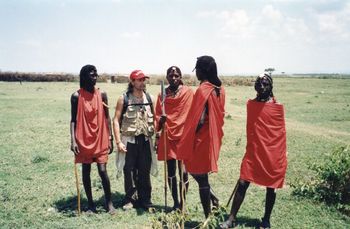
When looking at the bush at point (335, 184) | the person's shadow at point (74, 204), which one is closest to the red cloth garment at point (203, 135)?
the person's shadow at point (74, 204)

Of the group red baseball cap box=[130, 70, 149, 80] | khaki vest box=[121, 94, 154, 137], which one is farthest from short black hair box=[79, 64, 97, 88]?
khaki vest box=[121, 94, 154, 137]

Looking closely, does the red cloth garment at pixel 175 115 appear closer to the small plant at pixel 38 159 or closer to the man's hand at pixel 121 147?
the man's hand at pixel 121 147

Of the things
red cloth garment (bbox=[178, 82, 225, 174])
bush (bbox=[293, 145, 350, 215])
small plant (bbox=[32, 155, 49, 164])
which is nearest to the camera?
red cloth garment (bbox=[178, 82, 225, 174])

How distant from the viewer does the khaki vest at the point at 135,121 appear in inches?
241

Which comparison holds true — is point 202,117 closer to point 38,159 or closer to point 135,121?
point 135,121

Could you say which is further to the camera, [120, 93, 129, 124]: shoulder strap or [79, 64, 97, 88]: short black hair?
[120, 93, 129, 124]: shoulder strap

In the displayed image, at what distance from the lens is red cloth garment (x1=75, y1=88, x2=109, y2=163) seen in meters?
5.94

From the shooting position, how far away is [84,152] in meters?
5.93

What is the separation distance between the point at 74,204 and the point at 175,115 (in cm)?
258

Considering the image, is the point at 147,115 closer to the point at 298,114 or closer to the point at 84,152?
the point at 84,152

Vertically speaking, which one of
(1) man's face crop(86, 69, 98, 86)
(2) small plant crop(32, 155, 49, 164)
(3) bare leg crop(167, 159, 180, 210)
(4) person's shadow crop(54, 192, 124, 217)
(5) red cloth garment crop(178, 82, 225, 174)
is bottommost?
(4) person's shadow crop(54, 192, 124, 217)

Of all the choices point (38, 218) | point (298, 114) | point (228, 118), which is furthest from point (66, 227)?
point (298, 114)

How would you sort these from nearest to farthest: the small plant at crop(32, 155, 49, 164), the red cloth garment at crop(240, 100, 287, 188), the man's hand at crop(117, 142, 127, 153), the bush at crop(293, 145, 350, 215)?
the red cloth garment at crop(240, 100, 287, 188), the man's hand at crop(117, 142, 127, 153), the bush at crop(293, 145, 350, 215), the small plant at crop(32, 155, 49, 164)

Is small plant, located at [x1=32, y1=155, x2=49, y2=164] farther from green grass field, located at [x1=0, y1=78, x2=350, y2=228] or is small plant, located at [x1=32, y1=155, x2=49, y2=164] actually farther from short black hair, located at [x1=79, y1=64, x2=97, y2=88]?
short black hair, located at [x1=79, y1=64, x2=97, y2=88]
